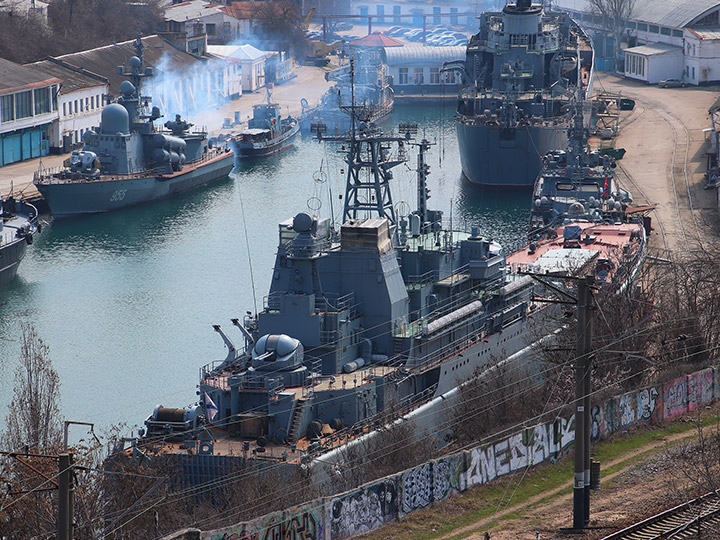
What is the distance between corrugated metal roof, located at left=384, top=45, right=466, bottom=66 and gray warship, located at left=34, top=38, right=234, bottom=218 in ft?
138

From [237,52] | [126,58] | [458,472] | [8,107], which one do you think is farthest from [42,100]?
[458,472]

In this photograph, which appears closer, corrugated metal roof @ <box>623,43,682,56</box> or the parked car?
the parked car

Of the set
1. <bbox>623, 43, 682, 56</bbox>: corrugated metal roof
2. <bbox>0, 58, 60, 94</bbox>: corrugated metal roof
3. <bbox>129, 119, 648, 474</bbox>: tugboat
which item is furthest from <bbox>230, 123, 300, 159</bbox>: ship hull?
<bbox>129, 119, 648, 474</bbox>: tugboat

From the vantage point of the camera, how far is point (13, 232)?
7544cm

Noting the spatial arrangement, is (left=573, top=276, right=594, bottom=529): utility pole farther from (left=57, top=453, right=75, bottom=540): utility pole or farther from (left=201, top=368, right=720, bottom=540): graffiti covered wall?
(left=57, top=453, right=75, bottom=540): utility pole

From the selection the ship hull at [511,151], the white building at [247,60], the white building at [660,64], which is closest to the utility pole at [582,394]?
the ship hull at [511,151]

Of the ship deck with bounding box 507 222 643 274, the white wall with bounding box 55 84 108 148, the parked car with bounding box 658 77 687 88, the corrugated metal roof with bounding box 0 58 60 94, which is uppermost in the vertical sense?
the corrugated metal roof with bounding box 0 58 60 94

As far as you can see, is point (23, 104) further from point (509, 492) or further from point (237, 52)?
point (509, 492)

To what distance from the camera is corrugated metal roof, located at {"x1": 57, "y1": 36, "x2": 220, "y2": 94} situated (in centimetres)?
11919

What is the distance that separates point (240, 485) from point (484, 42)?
3074 inches

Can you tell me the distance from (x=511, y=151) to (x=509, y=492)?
60046 mm

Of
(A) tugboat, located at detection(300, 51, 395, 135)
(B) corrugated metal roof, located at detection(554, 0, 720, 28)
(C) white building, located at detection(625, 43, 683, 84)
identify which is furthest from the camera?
(B) corrugated metal roof, located at detection(554, 0, 720, 28)

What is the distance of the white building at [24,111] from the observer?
9844 cm

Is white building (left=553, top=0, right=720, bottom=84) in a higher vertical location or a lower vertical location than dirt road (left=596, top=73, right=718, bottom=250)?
higher
